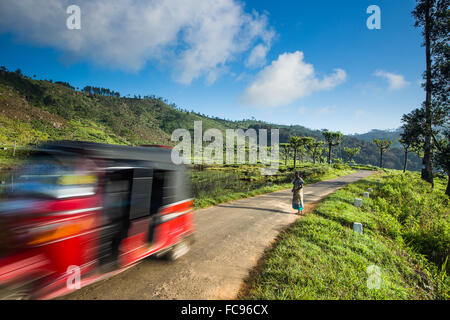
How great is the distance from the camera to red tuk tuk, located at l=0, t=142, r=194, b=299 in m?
2.10

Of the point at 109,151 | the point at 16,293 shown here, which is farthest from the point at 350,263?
the point at 16,293

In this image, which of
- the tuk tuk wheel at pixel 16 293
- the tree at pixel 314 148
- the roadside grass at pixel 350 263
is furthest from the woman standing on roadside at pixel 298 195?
the tree at pixel 314 148

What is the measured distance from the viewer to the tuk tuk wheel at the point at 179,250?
12.9 feet

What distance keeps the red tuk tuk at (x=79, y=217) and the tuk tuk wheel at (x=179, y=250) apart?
0.75ft

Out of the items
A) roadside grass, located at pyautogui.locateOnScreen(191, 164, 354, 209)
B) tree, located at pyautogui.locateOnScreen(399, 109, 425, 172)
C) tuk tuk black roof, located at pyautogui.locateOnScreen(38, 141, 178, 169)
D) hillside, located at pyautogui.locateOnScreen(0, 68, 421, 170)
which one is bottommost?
roadside grass, located at pyautogui.locateOnScreen(191, 164, 354, 209)

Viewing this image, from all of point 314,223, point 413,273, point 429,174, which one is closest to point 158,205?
point 314,223

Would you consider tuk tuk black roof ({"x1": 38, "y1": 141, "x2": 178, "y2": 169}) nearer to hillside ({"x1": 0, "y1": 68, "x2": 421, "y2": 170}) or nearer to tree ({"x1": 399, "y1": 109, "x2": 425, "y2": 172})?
tree ({"x1": 399, "y1": 109, "x2": 425, "y2": 172})

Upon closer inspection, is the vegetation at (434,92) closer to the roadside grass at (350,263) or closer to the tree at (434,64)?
the tree at (434,64)

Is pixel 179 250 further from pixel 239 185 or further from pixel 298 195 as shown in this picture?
pixel 239 185

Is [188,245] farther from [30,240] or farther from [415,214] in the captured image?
[415,214]

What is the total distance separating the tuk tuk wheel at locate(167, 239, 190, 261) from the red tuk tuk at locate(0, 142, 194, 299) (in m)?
0.23

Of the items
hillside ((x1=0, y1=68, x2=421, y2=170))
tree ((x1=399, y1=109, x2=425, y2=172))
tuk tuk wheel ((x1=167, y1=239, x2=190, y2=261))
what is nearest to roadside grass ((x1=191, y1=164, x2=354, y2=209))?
tuk tuk wheel ((x1=167, y1=239, x2=190, y2=261))

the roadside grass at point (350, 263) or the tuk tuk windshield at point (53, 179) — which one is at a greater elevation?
the tuk tuk windshield at point (53, 179)

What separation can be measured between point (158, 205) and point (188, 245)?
147 cm
